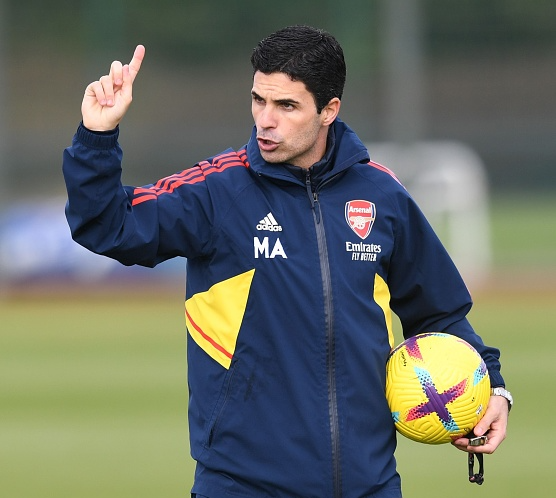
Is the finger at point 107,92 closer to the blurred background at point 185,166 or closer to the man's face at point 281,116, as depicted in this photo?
the man's face at point 281,116

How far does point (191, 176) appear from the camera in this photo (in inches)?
170

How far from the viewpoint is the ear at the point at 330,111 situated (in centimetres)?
443

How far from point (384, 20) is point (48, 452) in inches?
594

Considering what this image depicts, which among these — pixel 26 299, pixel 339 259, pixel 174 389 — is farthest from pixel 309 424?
pixel 26 299

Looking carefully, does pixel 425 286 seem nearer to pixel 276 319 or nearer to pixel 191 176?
pixel 276 319

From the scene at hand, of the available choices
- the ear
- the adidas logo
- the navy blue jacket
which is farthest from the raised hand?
the ear

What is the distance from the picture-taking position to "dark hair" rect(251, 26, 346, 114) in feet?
14.0

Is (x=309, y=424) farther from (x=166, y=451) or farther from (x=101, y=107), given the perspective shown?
(x=166, y=451)

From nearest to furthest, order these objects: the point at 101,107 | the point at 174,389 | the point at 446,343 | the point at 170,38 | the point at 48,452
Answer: the point at 101,107, the point at 446,343, the point at 48,452, the point at 174,389, the point at 170,38

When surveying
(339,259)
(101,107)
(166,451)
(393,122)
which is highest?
(393,122)

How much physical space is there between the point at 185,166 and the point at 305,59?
20.6m

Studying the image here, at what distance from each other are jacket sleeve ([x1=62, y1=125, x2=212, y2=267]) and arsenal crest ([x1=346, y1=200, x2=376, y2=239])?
49 centimetres

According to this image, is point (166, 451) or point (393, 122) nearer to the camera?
point (166, 451)

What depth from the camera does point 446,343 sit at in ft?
14.7
